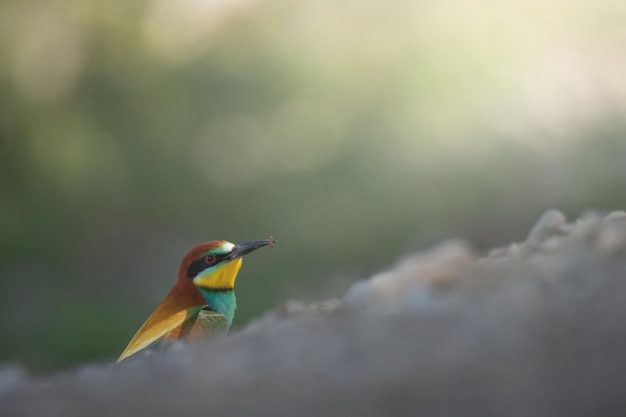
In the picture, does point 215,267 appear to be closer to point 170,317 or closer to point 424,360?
point 170,317

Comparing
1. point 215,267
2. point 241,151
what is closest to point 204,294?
point 215,267

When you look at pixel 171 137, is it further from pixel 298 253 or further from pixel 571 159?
pixel 571 159

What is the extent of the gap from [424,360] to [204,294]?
635 millimetres

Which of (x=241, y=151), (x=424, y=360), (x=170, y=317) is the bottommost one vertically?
(x=424, y=360)

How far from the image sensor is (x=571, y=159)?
Answer: 3027 millimetres

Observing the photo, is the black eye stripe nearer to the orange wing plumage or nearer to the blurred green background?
the orange wing plumage

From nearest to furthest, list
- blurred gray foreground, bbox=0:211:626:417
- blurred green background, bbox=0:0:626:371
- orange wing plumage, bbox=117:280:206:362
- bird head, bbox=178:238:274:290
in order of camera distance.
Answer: blurred gray foreground, bbox=0:211:626:417 < orange wing plumage, bbox=117:280:206:362 < bird head, bbox=178:238:274:290 < blurred green background, bbox=0:0:626:371

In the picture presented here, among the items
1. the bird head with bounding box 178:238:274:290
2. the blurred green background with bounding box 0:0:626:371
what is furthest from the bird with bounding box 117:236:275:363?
the blurred green background with bounding box 0:0:626:371

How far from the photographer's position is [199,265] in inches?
47.1

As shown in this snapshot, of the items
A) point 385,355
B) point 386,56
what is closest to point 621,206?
point 386,56

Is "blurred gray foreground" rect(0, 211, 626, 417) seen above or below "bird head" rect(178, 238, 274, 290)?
below

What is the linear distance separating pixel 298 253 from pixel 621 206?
1315 millimetres

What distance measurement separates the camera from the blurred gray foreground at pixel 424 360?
0.54m

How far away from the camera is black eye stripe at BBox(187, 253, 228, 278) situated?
1.19 m
